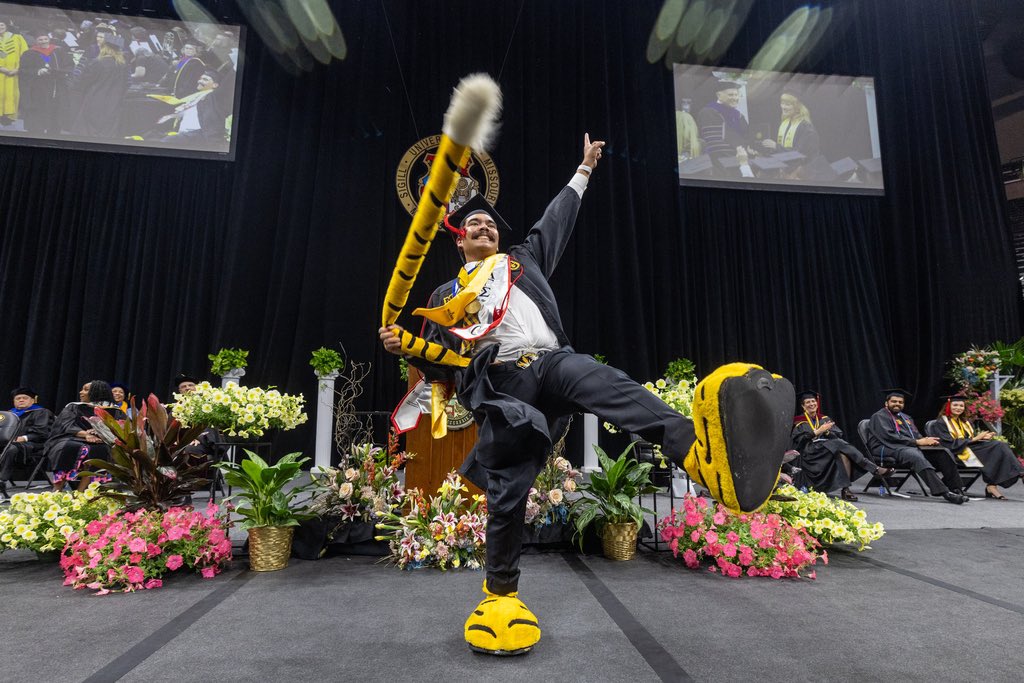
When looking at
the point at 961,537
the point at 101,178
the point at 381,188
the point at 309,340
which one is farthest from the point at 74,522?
the point at 101,178

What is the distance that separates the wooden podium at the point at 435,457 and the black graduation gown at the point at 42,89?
6732 mm

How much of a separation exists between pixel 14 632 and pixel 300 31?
24.9ft

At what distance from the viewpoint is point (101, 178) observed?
718 cm

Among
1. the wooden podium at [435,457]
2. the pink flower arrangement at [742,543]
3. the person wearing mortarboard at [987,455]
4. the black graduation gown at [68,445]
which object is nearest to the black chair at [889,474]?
the person wearing mortarboard at [987,455]

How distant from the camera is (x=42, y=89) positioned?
22.1 feet

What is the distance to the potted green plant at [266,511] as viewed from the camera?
9.04 feet

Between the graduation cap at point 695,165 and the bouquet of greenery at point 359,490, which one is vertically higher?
the graduation cap at point 695,165

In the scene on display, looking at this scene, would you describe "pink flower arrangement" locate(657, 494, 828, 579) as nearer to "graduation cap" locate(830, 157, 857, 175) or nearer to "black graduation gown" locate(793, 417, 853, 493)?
"black graduation gown" locate(793, 417, 853, 493)

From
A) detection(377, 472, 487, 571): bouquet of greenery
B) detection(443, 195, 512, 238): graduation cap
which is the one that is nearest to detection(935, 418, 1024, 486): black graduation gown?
detection(377, 472, 487, 571): bouquet of greenery

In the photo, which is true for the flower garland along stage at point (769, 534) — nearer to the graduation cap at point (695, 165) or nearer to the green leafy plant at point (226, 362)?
the green leafy plant at point (226, 362)

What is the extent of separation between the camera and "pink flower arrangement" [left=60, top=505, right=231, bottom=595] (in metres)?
2.44

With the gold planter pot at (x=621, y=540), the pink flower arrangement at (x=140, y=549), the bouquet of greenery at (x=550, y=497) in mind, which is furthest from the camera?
the bouquet of greenery at (x=550, y=497)

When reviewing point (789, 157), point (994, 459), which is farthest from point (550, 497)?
point (789, 157)

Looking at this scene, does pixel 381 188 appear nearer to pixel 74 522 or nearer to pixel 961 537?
pixel 74 522
